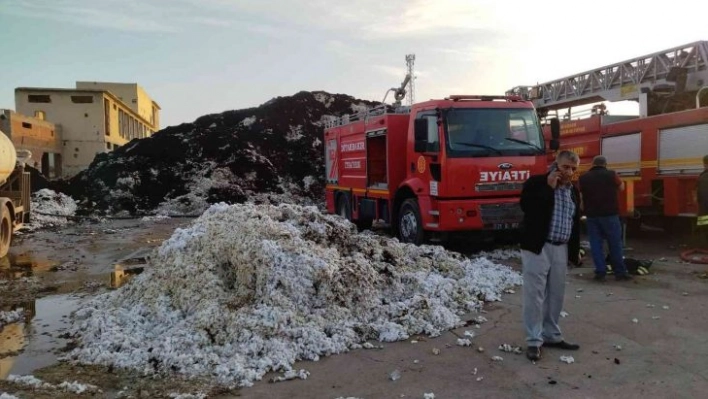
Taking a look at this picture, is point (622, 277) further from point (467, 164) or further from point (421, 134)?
point (421, 134)

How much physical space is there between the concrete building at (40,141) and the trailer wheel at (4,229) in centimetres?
2066

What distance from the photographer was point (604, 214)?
7984mm

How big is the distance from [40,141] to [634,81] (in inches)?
1349

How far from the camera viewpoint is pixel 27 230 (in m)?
16.2

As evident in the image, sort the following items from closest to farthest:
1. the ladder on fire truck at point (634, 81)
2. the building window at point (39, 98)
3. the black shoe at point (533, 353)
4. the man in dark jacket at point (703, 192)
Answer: the black shoe at point (533, 353), the man in dark jacket at point (703, 192), the ladder on fire truck at point (634, 81), the building window at point (39, 98)

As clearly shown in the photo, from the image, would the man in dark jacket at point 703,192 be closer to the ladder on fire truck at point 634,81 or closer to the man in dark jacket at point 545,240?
the ladder on fire truck at point 634,81

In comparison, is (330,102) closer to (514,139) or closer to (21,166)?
(21,166)

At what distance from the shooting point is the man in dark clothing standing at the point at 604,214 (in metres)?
7.95

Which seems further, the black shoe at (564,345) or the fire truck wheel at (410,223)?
the fire truck wheel at (410,223)

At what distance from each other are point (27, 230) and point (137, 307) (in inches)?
485

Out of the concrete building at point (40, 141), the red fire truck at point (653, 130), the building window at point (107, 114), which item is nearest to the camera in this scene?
the red fire truck at point (653, 130)

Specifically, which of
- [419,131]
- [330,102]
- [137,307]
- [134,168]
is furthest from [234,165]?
[137,307]

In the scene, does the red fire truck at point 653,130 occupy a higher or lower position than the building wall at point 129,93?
lower

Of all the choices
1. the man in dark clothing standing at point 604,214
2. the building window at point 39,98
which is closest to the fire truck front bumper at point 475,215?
the man in dark clothing standing at point 604,214
